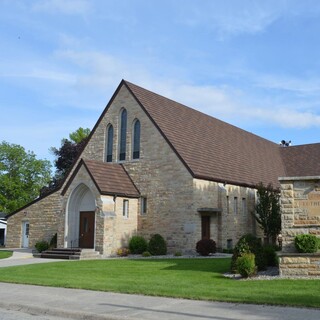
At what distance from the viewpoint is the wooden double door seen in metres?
27.7

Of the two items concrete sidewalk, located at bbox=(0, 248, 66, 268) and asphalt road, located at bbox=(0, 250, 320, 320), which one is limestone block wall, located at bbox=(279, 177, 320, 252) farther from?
concrete sidewalk, located at bbox=(0, 248, 66, 268)

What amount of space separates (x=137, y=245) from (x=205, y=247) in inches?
183

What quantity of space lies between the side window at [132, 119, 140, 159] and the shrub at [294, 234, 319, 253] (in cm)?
1731

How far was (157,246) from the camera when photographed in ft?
87.4

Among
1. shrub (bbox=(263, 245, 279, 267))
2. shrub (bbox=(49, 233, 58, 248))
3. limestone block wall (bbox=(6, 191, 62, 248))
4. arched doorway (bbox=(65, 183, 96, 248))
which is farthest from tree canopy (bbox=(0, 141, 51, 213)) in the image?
shrub (bbox=(263, 245, 279, 267))

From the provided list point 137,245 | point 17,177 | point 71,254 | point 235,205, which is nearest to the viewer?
point 71,254

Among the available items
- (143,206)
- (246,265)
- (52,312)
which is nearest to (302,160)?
(143,206)

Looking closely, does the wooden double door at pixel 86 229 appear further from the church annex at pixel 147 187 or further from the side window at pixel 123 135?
the side window at pixel 123 135

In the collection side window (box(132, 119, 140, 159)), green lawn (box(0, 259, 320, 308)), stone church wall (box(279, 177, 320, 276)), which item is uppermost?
side window (box(132, 119, 140, 159))

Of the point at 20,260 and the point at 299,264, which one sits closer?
the point at 299,264

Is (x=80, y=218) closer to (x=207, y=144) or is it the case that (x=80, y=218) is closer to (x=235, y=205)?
(x=207, y=144)

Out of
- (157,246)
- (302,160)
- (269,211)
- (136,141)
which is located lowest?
(157,246)

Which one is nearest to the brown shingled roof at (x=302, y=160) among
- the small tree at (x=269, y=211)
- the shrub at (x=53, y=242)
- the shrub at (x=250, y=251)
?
the small tree at (x=269, y=211)

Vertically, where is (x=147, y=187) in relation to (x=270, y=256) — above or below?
above
